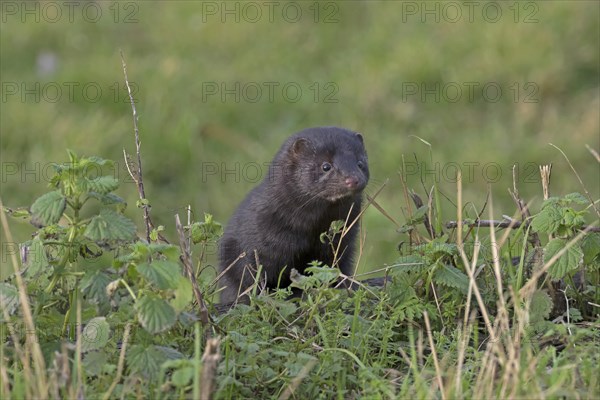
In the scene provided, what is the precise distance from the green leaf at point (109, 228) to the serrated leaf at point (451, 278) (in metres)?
1.27

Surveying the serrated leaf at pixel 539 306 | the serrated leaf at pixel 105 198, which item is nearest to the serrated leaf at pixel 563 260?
the serrated leaf at pixel 539 306

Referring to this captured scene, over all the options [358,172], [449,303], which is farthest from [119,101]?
[449,303]

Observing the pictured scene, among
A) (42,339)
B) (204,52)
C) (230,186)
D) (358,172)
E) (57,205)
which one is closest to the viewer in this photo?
(57,205)

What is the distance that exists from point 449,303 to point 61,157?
230 inches

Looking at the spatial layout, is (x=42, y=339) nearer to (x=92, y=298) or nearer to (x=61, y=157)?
(x=92, y=298)

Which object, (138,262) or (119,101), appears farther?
(119,101)

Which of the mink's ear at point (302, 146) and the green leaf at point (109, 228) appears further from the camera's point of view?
the mink's ear at point (302, 146)

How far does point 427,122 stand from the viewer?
991cm

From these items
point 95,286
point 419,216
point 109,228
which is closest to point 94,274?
point 95,286

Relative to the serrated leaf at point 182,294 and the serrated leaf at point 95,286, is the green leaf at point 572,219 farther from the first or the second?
the serrated leaf at point 95,286

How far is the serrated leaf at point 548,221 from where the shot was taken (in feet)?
13.0

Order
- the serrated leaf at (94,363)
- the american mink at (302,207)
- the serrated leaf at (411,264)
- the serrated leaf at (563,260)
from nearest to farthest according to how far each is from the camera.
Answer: the serrated leaf at (94,363) → the serrated leaf at (563,260) → the serrated leaf at (411,264) → the american mink at (302,207)

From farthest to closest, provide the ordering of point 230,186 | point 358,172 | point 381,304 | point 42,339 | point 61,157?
1. point 230,186
2. point 61,157
3. point 358,172
4. point 381,304
5. point 42,339

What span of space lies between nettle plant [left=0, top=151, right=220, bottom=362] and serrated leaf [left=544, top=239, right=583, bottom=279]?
143cm
